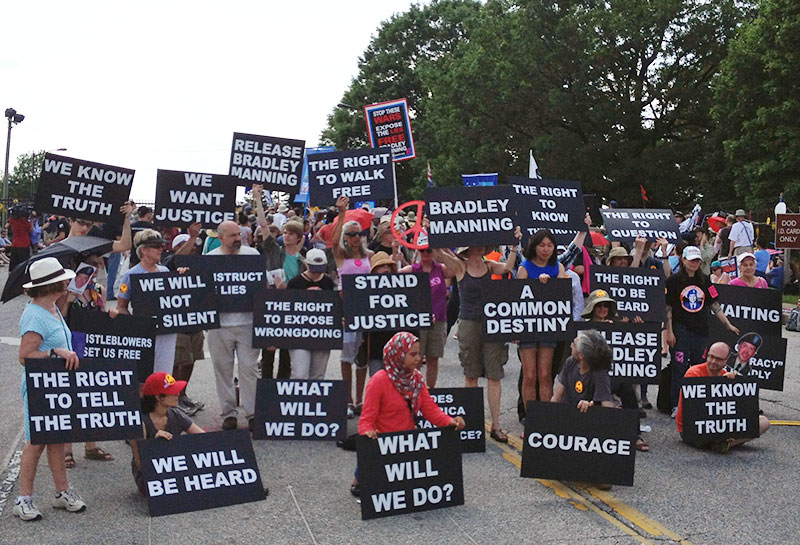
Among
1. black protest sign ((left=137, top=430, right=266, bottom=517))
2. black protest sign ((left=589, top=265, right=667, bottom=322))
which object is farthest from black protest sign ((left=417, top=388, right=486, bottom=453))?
black protest sign ((left=589, top=265, right=667, bottom=322))

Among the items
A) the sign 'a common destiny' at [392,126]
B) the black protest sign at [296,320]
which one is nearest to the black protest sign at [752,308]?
the black protest sign at [296,320]

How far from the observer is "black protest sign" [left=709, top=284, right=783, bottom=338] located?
10.6 m

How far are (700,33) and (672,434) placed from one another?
3716 cm

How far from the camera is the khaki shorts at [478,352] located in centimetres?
942

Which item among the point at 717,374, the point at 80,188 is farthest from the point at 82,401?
the point at 717,374

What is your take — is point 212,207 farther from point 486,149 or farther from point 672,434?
point 486,149

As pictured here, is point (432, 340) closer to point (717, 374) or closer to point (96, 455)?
point (717, 374)

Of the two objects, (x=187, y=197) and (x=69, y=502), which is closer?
(x=69, y=502)

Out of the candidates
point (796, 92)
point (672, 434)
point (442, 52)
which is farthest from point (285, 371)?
point (442, 52)

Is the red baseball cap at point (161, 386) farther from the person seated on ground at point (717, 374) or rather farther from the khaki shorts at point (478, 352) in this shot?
the person seated on ground at point (717, 374)

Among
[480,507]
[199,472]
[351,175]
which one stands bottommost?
[480,507]

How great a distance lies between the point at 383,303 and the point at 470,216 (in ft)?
3.78

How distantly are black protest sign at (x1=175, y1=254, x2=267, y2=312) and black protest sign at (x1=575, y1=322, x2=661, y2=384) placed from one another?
313 cm

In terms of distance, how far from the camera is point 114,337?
8641mm
